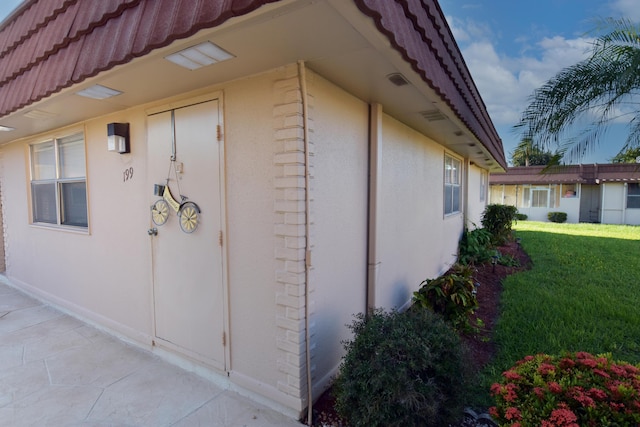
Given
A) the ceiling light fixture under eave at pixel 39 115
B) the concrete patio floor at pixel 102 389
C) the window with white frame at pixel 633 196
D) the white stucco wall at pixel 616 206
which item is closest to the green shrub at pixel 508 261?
the concrete patio floor at pixel 102 389

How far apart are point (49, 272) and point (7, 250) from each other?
1.85 m

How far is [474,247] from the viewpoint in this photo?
26.9ft

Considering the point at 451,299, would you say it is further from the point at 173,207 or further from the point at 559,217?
the point at 559,217

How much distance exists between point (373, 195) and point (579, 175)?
23007 millimetres

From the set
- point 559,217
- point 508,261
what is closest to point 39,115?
point 508,261

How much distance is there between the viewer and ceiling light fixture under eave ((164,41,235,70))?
6.46ft

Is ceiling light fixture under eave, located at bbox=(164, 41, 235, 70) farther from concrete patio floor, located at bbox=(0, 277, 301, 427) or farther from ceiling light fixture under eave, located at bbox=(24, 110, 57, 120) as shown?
concrete patio floor, located at bbox=(0, 277, 301, 427)

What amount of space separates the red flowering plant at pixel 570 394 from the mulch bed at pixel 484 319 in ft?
2.45

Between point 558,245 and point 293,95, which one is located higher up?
point 293,95

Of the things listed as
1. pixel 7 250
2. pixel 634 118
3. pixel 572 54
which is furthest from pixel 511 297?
pixel 7 250

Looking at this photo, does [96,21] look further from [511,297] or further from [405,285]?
[511,297]

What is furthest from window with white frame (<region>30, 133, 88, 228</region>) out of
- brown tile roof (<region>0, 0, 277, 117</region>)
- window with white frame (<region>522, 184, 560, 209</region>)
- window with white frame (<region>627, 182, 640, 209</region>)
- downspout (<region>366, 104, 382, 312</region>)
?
window with white frame (<region>627, 182, 640, 209</region>)

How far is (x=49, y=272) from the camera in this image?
489 cm

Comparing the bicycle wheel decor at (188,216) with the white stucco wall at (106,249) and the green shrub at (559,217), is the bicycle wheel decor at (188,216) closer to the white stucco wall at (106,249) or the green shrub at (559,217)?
the white stucco wall at (106,249)
